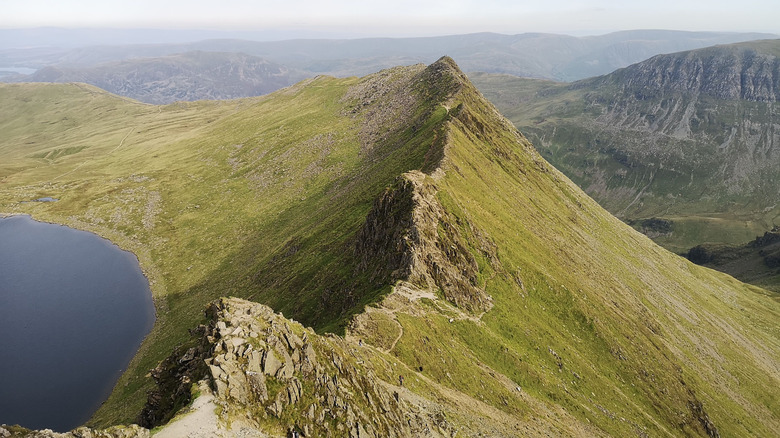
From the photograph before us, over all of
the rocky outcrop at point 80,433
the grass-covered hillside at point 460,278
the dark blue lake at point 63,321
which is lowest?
the dark blue lake at point 63,321

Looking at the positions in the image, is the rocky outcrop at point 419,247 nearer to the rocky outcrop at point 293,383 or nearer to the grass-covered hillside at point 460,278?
the grass-covered hillside at point 460,278

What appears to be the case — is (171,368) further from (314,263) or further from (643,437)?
(643,437)

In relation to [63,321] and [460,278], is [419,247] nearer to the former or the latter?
[460,278]

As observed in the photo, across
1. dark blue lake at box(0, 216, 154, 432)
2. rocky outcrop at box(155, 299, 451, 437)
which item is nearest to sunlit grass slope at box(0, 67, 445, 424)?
dark blue lake at box(0, 216, 154, 432)

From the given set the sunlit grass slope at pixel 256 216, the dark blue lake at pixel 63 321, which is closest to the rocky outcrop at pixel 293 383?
the sunlit grass slope at pixel 256 216

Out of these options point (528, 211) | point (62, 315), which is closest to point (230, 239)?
point (62, 315)

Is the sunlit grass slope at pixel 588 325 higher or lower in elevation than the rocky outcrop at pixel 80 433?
lower
